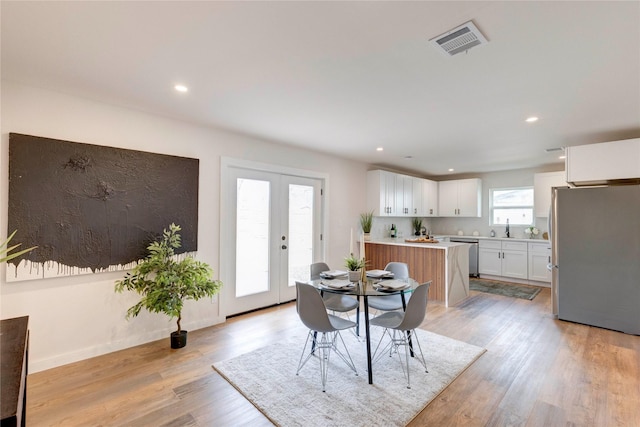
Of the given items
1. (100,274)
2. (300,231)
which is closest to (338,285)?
(300,231)

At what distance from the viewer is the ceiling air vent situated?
169 centimetres

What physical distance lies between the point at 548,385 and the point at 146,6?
3.77 m

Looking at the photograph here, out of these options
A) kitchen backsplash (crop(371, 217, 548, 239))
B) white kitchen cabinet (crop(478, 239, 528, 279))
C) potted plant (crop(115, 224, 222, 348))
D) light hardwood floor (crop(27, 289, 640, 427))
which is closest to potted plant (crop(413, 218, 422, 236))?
kitchen backsplash (crop(371, 217, 548, 239))

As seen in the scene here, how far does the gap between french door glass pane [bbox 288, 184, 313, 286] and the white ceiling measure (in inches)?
53.4

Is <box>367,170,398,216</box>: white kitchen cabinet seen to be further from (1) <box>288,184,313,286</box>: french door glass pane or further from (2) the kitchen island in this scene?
(1) <box>288,184,313,286</box>: french door glass pane

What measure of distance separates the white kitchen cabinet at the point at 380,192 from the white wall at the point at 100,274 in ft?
8.80

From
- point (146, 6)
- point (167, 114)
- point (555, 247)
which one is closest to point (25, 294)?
point (167, 114)

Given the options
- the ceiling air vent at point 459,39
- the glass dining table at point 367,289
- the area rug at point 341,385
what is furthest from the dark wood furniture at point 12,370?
the ceiling air vent at point 459,39

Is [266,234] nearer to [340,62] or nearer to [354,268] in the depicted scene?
[354,268]

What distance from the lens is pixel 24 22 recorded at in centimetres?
167

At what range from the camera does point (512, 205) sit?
6645 millimetres

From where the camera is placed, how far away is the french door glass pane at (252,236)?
3994mm

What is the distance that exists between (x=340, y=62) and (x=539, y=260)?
5846mm

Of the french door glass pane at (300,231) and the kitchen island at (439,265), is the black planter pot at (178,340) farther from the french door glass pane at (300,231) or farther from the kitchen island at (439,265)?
the kitchen island at (439,265)
